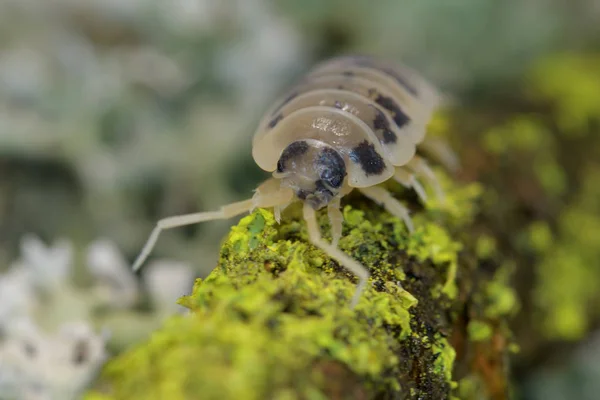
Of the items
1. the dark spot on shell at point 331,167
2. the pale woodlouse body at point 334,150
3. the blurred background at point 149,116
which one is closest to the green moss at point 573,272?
the blurred background at point 149,116

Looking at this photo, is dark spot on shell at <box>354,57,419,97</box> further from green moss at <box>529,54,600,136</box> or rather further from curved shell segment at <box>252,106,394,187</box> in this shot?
green moss at <box>529,54,600,136</box>

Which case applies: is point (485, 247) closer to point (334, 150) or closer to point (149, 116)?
point (334, 150)

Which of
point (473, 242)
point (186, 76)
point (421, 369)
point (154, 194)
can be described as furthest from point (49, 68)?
point (421, 369)

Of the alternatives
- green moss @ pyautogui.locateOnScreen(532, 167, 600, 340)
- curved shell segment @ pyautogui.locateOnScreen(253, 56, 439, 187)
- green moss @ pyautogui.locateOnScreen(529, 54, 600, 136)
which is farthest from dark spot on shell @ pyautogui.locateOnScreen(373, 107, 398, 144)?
green moss @ pyautogui.locateOnScreen(529, 54, 600, 136)

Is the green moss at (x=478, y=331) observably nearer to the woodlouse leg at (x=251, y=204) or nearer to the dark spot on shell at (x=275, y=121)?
the woodlouse leg at (x=251, y=204)

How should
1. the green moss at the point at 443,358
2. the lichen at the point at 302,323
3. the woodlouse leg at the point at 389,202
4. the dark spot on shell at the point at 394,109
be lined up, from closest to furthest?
the lichen at the point at 302,323 < the green moss at the point at 443,358 < the woodlouse leg at the point at 389,202 < the dark spot on shell at the point at 394,109

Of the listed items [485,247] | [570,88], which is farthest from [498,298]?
[570,88]
